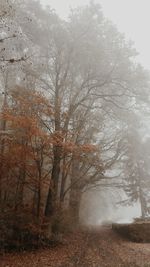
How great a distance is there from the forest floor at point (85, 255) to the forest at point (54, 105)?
2.72ft

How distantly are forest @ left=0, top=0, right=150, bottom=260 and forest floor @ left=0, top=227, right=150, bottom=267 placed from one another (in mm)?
828

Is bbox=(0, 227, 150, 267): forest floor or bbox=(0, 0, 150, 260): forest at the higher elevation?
bbox=(0, 0, 150, 260): forest

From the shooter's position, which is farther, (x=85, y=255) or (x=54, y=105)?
(x=54, y=105)

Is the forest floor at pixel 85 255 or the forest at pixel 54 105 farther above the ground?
the forest at pixel 54 105

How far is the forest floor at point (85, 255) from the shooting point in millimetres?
11836

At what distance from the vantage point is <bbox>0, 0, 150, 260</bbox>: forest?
13.7m

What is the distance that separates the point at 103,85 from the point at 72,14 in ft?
12.5

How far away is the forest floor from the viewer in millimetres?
11836

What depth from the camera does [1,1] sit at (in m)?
10.1

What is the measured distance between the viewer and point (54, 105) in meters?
15.3

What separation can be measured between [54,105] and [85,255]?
6.54 meters

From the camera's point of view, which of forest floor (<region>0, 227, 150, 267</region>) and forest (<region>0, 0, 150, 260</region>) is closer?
forest floor (<region>0, 227, 150, 267</region>)

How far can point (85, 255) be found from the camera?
43.9 ft

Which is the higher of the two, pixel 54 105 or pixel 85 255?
pixel 54 105
